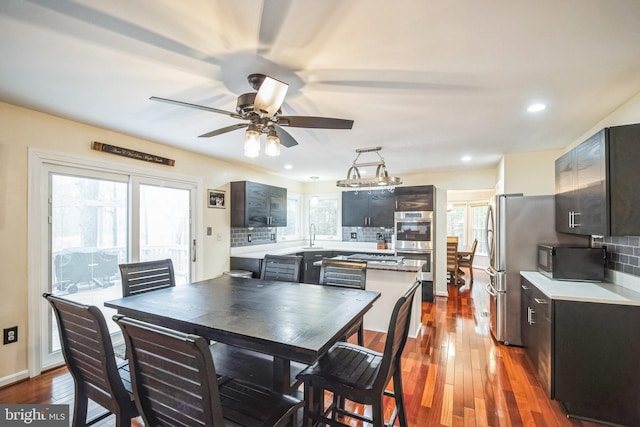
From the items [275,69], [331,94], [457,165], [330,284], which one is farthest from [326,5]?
[457,165]

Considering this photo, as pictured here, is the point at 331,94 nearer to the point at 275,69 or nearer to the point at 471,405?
the point at 275,69

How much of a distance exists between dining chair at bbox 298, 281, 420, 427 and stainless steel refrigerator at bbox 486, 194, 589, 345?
219cm

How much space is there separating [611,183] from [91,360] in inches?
129

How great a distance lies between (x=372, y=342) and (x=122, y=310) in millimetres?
2476

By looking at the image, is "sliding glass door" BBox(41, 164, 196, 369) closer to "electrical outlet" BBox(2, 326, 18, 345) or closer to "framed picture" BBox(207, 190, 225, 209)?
"electrical outlet" BBox(2, 326, 18, 345)

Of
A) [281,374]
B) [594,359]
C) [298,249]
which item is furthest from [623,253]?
[298,249]

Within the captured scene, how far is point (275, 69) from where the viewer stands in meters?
1.79

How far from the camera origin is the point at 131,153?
10.7ft

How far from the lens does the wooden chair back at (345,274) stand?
254cm

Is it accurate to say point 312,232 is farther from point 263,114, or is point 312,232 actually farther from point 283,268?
point 263,114

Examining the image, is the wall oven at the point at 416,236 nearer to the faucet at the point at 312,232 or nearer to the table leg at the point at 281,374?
the faucet at the point at 312,232

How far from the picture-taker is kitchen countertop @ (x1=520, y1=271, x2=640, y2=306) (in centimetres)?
195

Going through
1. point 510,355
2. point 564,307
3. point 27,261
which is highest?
point 27,261

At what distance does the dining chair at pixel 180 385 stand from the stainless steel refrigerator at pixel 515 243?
2893 mm
